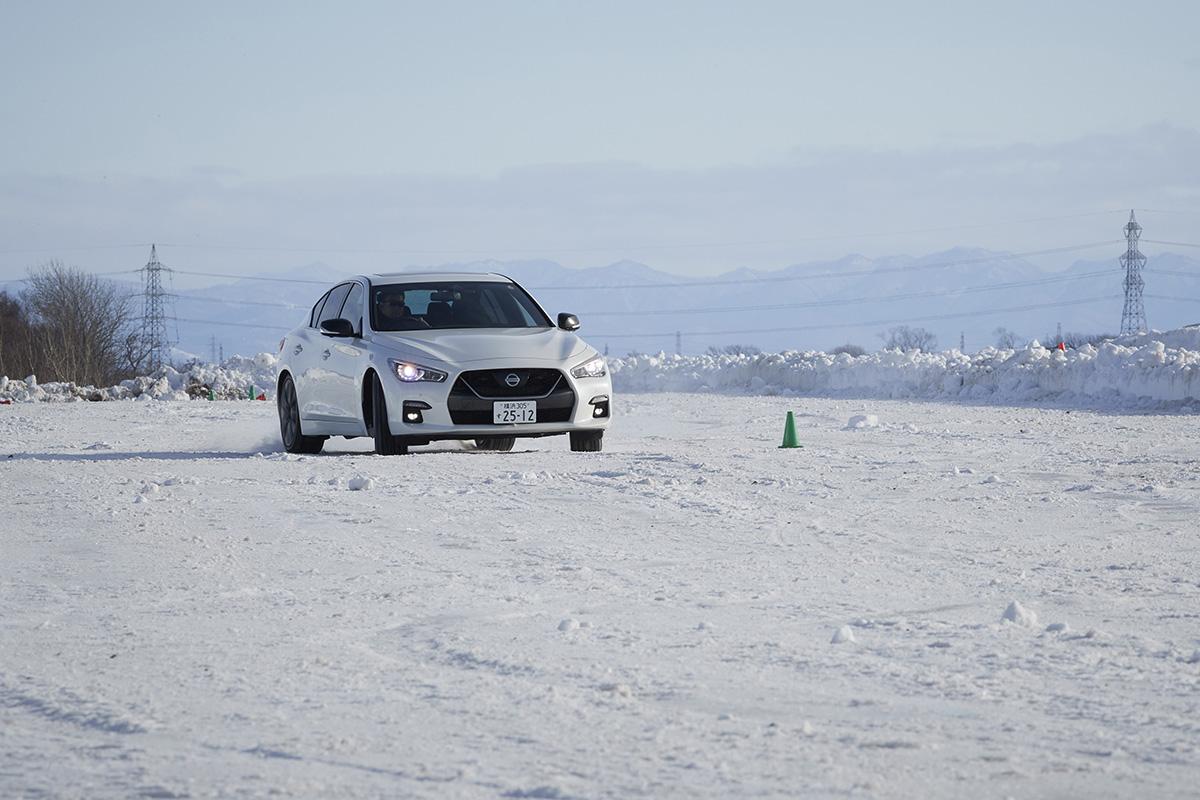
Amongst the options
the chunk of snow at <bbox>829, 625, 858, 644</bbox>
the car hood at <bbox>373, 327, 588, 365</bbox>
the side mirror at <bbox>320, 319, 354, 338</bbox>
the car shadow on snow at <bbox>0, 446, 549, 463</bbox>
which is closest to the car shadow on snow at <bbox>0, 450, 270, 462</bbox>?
the car shadow on snow at <bbox>0, 446, 549, 463</bbox>

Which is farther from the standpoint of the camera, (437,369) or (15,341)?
(15,341)

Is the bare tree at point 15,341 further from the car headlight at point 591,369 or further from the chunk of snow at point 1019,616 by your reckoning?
the chunk of snow at point 1019,616

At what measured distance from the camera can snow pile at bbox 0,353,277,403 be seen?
126ft

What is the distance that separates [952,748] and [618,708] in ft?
3.30

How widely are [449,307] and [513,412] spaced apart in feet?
6.37

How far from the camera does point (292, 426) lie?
15430 millimetres

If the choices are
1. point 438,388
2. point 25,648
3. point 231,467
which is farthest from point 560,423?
point 25,648

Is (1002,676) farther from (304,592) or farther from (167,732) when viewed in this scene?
(304,592)

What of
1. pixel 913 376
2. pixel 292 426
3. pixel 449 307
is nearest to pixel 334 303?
pixel 292 426

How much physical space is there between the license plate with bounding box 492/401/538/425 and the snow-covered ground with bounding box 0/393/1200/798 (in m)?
0.98

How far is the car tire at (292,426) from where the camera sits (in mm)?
15242

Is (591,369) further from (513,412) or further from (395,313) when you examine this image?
(395,313)

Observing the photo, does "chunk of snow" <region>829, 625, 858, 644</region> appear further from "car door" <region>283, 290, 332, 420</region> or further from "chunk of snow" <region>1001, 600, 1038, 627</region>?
"car door" <region>283, 290, 332, 420</region>

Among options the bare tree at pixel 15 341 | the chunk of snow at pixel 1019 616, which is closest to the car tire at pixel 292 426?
the chunk of snow at pixel 1019 616
